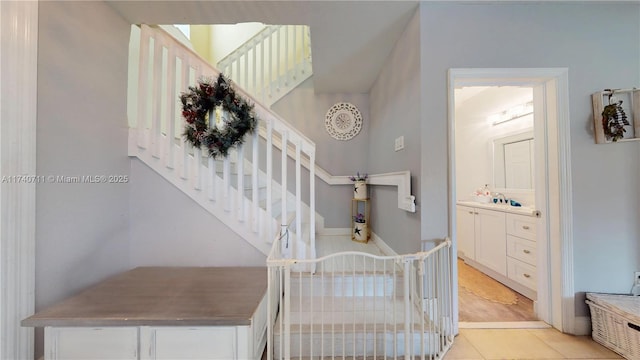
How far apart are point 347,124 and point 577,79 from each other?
2.30 meters

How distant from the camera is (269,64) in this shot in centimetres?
337

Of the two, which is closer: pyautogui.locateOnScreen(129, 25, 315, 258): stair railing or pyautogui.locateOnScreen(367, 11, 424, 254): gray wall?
pyautogui.locateOnScreen(367, 11, 424, 254): gray wall

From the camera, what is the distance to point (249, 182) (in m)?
2.77

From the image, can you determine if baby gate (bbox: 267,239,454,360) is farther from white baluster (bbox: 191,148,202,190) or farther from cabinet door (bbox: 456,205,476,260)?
cabinet door (bbox: 456,205,476,260)

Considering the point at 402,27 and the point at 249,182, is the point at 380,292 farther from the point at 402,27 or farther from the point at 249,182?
the point at 402,27

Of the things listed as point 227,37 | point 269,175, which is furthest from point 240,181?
point 227,37

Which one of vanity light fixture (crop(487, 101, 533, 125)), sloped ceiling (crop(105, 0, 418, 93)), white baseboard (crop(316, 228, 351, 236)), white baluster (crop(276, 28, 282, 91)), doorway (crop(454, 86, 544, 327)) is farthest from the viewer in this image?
white baseboard (crop(316, 228, 351, 236))

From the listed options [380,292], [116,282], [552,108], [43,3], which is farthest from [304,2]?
[116,282]

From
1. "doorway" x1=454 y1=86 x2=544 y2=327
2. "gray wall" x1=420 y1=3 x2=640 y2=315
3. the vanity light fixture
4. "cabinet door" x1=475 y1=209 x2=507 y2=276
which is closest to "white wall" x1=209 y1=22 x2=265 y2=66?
"gray wall" x1=420 y1=3 x2=640 y2=315

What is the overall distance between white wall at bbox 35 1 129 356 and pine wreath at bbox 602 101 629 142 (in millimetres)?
3727

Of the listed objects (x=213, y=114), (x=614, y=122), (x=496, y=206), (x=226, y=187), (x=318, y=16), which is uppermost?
(x=318, y=16)

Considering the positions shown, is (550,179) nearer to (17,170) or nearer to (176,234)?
(176,234)

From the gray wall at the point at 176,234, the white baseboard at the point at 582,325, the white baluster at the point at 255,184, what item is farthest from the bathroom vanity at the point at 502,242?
the gray wall at the point at 176,234

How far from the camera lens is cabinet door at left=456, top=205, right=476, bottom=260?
3210mm
